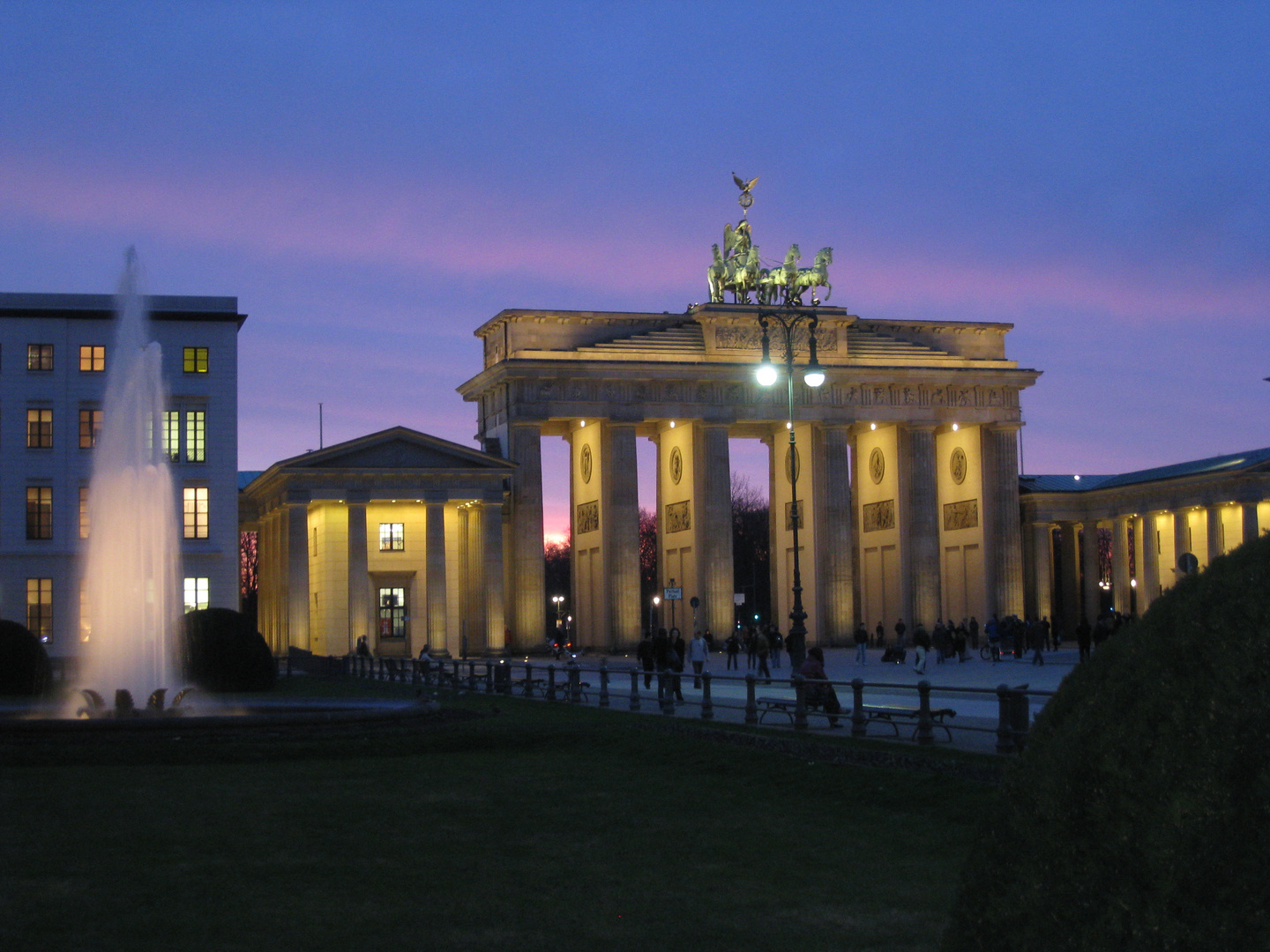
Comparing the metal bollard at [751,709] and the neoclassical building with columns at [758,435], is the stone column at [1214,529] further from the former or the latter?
the metal bollard at [751,709]

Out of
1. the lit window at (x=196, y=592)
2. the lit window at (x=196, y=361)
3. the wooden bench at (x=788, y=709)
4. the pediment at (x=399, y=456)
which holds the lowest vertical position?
the wooden bench at (x=788, y=709)

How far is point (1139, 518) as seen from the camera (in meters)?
88.3

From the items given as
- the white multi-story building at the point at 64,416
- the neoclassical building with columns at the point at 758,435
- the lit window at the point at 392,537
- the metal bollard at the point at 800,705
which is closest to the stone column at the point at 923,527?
the neoclassical building with columns at the point at 758,435

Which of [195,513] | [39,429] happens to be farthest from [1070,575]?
[39,429]

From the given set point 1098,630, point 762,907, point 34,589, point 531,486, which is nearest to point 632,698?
point 1098,630

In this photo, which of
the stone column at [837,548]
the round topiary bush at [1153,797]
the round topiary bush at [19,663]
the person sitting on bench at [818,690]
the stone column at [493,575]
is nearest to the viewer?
the round topiary bush at [1153,797]

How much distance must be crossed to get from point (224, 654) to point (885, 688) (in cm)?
2722

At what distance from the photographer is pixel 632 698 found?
3716cm

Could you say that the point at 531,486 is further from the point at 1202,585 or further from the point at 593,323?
the point at 1202,585

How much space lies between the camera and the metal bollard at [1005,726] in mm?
21297

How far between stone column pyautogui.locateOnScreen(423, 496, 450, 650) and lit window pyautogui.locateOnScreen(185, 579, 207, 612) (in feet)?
38.7

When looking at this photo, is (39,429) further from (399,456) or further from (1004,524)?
(1004,524)

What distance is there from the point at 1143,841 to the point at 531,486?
253 ft

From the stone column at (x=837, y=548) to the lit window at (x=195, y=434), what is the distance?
3372cm
